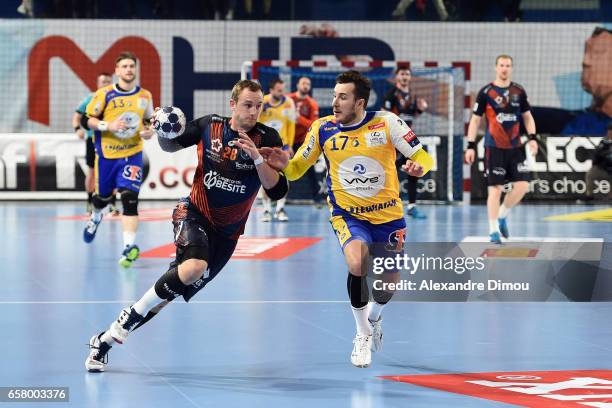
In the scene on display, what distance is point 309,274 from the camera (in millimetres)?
12547

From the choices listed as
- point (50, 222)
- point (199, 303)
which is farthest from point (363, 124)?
point (50, 222)

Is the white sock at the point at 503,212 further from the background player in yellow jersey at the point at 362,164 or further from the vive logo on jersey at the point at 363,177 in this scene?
the vive logo on jersey at the point at 363,177

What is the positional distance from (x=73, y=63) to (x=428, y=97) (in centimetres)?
809

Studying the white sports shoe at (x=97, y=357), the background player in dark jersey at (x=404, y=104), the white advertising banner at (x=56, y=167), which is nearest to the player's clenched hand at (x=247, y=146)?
the white sports shoe at (x=97, y=357)

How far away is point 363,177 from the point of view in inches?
321

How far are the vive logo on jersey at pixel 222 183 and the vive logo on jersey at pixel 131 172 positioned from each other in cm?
559

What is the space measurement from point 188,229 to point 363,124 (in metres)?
1.53

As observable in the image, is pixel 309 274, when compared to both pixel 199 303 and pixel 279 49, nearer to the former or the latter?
pixel 199 303

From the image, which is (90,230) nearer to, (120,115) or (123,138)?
(123,138)

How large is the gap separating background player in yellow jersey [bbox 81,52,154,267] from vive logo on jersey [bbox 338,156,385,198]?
5.19 m

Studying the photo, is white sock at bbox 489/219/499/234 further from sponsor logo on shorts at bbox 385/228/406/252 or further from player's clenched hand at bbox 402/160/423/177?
player's clenched hand at bbox 402/160/423/177

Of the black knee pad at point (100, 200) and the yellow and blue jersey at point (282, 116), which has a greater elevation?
the yellow and blue jersey at point (282, 116)

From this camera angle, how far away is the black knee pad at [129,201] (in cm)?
1311

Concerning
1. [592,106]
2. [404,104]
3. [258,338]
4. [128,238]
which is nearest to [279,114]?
[404,104]
